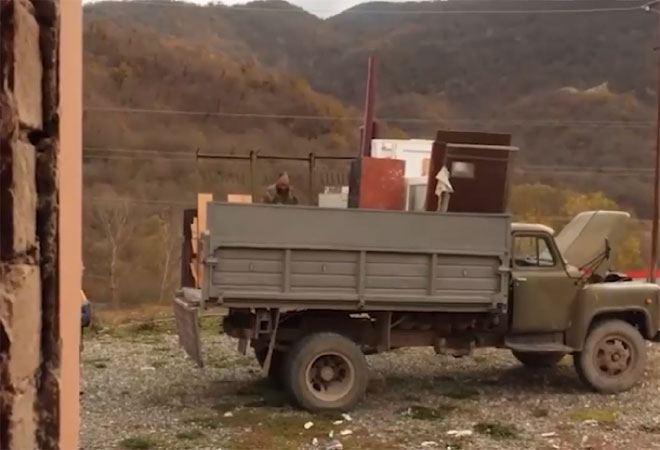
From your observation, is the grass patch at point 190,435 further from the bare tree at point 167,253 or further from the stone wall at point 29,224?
the bare tree at point 167,253

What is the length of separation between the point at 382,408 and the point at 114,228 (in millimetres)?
22846

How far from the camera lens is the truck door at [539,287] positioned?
34.7 feet

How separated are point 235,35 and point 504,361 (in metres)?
66.7

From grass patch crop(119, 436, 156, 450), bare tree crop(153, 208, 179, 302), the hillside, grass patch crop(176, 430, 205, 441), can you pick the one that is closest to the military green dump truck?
grass patch crop(176, 430, 205, 441)

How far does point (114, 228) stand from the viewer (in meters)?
31.5

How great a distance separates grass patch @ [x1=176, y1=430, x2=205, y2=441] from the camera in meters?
8.49

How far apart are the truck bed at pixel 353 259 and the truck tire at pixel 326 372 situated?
41 cm

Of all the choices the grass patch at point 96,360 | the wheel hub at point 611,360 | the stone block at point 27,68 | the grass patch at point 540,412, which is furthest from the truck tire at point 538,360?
the stone block at point 27,68

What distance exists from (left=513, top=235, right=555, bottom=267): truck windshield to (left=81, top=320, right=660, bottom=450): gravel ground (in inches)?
59.7

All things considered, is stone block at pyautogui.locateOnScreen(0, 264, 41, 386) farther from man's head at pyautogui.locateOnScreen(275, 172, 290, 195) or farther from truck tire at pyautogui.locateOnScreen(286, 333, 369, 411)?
man's head at pyautogui.locateOnScreen(275, 172, 290, 195)

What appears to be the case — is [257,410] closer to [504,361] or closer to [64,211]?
[504,361]

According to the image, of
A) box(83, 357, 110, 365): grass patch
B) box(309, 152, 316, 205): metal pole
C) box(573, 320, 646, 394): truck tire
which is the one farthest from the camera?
box(83, 357, 110, 365): grass patch

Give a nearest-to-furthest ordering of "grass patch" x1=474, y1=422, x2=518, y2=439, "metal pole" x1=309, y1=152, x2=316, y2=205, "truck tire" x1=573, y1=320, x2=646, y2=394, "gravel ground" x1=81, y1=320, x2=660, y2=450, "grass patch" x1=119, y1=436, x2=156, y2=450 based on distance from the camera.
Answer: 1. "grass patch" x1=119, y1=436, x2=156, y2=450
2. "gravel ground" x1=81, y1=320, x2=660, y2=450
3. "grass patch" x1=474, y1=422, x2=518, y2=439
4. "truck tire" x1=573, y1=320, x2=646, y2=394
5. "metal pole" x1=309, y1=152, x2=316, y2=205

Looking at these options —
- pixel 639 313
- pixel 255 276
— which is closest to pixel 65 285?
pixel 255 276
